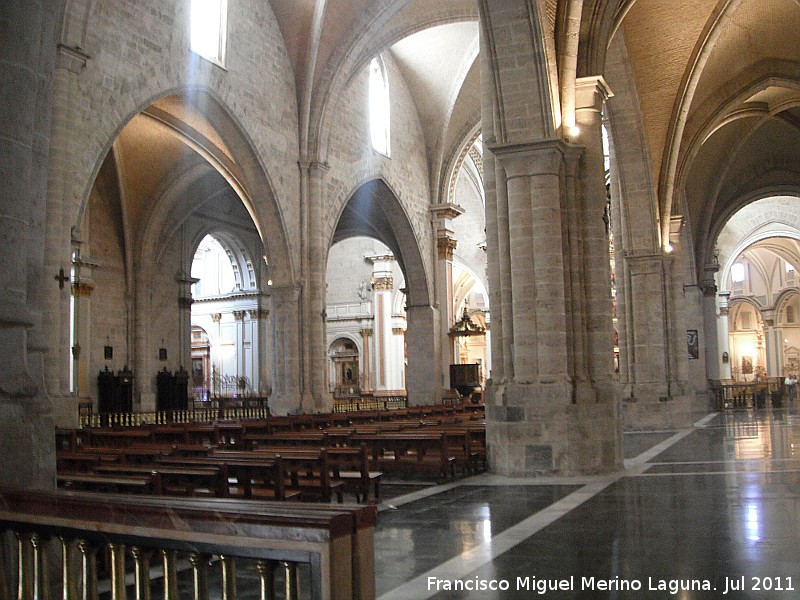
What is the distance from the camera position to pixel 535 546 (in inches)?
248

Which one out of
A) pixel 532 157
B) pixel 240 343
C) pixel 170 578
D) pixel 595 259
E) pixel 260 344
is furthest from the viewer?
pixel 240 343

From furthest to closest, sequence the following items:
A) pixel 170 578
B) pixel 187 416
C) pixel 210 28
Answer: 1. pixel 187 416
2. pixel 210 28
3. pixel 170 578

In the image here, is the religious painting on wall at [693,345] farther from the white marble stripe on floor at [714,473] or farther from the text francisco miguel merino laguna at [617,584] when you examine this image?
the text francisco miguel merino laguna at [617,584]

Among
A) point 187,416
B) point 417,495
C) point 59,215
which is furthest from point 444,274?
point 417,495

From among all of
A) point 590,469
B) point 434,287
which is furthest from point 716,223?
point 590,469

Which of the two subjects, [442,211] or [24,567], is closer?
[24,567]

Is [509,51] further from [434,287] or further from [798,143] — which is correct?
[798,143]

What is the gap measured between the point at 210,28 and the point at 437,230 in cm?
1330

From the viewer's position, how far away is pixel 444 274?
30.7m

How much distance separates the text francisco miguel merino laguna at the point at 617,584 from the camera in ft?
16.2

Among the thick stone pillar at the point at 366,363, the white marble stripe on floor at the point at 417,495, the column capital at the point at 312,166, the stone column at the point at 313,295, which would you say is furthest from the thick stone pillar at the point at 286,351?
the thick stone pillar at the point at 366,363

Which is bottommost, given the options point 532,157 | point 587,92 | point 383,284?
point 532,157

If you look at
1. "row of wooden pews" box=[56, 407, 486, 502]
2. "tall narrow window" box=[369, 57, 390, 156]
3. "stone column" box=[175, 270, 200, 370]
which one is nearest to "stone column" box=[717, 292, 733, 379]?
"tall narrow window" box=[369, 57, 390, 156]

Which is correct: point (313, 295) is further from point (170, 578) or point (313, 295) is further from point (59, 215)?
point (170, 578)
